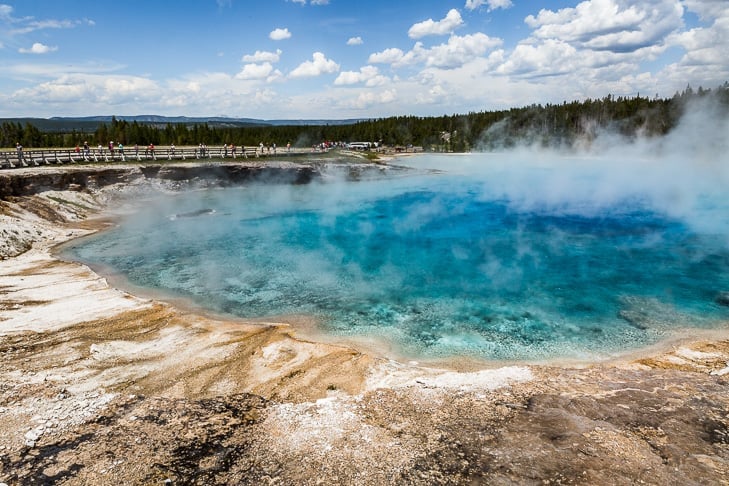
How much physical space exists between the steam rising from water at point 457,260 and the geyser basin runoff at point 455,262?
0.07m

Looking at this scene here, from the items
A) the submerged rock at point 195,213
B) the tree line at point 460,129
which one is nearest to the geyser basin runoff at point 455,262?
the submerged rock at point 195,213

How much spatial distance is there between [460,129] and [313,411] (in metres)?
95.3

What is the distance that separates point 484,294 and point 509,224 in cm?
1299

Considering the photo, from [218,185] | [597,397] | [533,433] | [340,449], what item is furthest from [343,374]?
[218,185]

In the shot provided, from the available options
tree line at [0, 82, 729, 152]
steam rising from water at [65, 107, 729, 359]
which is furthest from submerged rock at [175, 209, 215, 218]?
tree line at [0, 82, 729, 152]

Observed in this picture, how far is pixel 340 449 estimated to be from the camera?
6891mm

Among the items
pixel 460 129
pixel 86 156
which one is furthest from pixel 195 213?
pixel 460 129

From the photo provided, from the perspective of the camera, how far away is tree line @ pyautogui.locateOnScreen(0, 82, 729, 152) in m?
57.0

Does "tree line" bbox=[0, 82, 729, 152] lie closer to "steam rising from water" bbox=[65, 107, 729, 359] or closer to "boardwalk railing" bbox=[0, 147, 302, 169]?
"boardwalk railing" bbox=[0, 147, 302, 169]

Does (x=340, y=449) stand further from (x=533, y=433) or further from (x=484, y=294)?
(x=484, y=294)

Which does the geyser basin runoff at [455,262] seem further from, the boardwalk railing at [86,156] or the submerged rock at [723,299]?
the boardwalk railing at [86,156]

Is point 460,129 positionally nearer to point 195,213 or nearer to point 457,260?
point 195,213

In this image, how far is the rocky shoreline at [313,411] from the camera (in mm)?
6395

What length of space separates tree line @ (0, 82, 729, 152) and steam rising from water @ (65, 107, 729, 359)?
29055 millimetres
